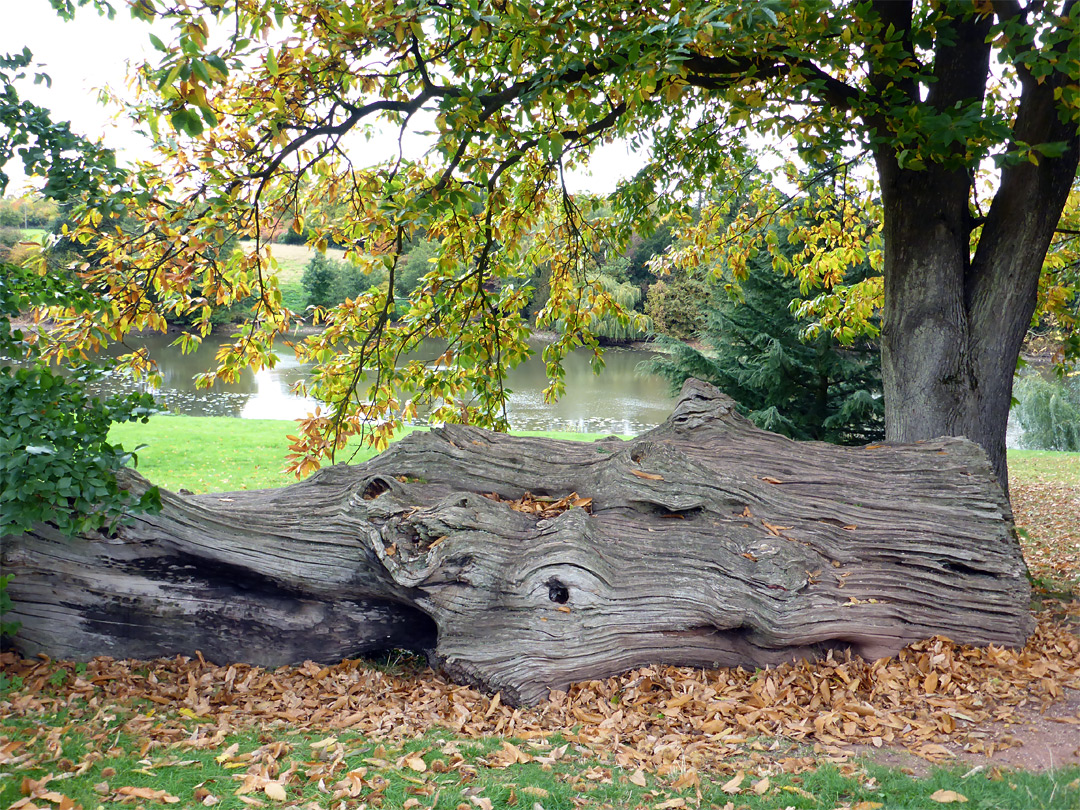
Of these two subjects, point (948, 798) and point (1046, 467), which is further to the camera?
point (1046, 467)

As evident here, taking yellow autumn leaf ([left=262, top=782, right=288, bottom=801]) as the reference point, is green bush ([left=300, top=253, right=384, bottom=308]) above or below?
above

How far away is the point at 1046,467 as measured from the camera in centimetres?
1481

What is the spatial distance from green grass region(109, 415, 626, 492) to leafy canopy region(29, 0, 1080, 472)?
11.0 ft

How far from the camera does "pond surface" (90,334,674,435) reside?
2220 centimetres

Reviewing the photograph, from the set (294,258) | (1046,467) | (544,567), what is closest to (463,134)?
(544,567)

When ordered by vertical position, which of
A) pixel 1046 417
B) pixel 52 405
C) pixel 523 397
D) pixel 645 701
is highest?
pixel 52 405

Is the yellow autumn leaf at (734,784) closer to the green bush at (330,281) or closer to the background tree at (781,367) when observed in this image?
the background tree at (781,367)

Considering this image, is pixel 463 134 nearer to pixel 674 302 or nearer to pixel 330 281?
pixel 674 302

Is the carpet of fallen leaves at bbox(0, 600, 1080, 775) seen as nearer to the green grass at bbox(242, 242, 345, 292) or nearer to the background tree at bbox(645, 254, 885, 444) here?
the background tree at bbox(645, 254, 885, 444)

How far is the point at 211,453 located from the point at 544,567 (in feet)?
34.1

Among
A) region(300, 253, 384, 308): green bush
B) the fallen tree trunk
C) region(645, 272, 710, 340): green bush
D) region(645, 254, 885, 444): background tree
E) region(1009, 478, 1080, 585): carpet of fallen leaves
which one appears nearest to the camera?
the fallen tree trunk

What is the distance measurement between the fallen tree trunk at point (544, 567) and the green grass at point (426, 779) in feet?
3.39

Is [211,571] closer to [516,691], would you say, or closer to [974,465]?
[516,691]

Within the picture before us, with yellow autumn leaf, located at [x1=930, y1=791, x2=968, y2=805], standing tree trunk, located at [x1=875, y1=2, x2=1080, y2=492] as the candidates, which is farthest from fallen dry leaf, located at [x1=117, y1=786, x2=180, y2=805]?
standing tree trunk, located at [x1=875, y1=2, x2=1080, y2=492]
